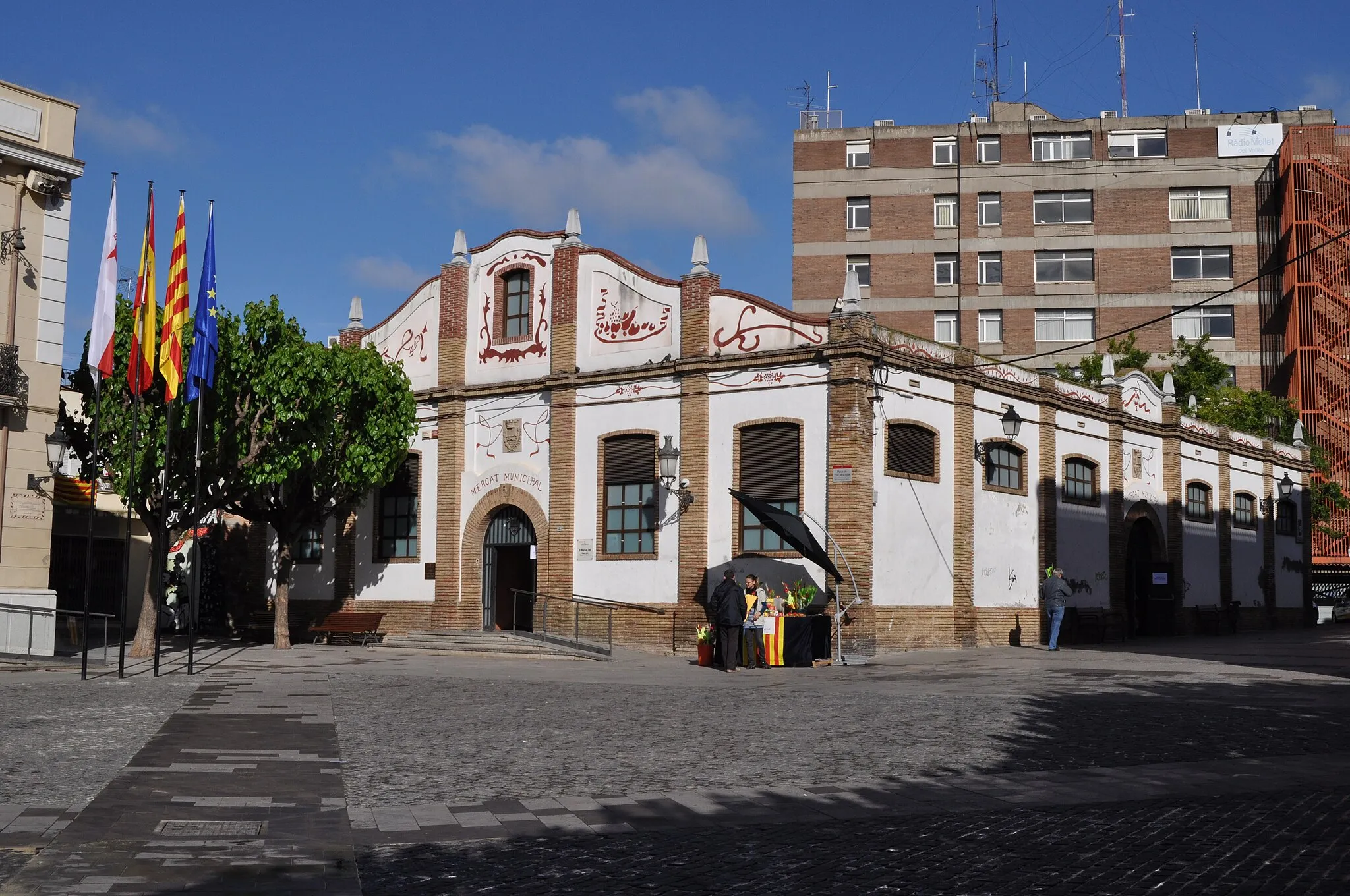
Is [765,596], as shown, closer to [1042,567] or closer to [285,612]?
[1042,567]

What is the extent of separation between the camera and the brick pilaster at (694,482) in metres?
23.9

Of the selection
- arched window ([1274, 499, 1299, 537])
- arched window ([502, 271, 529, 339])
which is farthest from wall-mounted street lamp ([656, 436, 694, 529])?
arched window ([1274, 499, 1299, 537])

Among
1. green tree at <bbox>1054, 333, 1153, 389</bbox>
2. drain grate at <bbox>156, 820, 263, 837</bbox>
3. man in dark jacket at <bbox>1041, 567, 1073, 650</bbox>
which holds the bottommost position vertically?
drain grate at <bbox>156, 820, 263, 837</bbox>

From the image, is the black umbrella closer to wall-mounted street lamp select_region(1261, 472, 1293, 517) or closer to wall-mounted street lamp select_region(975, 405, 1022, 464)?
wall-mounted street lamp select_region(975, 405, 1022, 464)

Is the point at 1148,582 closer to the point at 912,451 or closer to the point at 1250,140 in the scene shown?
the point at 912,451

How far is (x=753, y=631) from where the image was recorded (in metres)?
20.9

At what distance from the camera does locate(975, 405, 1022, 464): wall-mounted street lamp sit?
80.3 feet

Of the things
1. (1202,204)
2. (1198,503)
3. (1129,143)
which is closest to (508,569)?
(1198,503)

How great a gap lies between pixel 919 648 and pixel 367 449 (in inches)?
435

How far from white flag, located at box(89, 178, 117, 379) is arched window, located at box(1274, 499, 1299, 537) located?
32.9 metres

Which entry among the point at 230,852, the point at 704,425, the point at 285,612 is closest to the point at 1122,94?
the point at 704,425

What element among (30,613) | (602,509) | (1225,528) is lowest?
(30,613)

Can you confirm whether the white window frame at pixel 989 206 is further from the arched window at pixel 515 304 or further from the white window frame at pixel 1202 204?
the arched window at pixel 515 304

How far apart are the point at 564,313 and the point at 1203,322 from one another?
3240 cm
